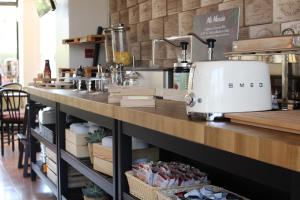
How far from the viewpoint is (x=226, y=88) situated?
4.77ft

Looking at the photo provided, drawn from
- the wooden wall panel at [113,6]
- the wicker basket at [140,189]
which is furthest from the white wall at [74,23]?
the wicker basket at [140,189]

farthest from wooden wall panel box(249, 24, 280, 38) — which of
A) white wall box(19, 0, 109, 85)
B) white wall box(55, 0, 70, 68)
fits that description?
white wall box(55, 0, 70, 68)

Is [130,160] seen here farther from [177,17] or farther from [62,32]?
[62,32]

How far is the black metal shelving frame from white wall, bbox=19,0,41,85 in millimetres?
4638

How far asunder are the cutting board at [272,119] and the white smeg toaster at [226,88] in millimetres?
41

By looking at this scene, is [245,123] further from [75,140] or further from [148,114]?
[75,140]

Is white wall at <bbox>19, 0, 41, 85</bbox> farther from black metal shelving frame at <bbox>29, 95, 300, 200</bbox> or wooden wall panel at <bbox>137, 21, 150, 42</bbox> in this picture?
wooden wall panel at <bbox>137, 21, 150, 42</bbox>

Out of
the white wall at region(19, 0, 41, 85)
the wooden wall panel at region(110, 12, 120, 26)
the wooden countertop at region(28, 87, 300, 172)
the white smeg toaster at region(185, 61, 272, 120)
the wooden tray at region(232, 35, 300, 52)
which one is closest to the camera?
the wooden countertop at region(28, 87, 300, 172)

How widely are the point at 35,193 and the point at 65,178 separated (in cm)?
99

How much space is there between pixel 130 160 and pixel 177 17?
155 cm

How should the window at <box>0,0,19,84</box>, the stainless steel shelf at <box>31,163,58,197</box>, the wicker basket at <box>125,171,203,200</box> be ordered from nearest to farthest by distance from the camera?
the wicker basket at <box>125,171,203,200</box>
the stainless steel shelf at <box>31,163,58,197</box>
the window at <box>0,0,19,84</box>

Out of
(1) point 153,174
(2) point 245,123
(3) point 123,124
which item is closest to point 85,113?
(3) point 123,124

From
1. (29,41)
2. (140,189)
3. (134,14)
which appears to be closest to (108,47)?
(134,14)

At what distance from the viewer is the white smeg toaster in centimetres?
146
